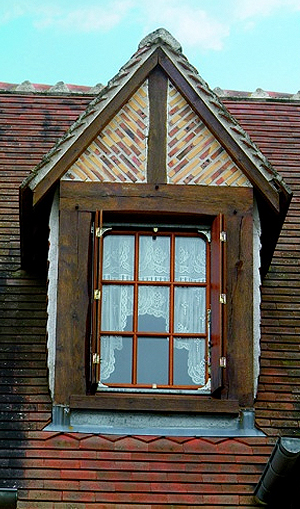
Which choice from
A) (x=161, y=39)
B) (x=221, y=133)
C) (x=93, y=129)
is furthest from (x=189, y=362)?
(x=161, y=39)

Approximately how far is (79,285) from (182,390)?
36.6 inches

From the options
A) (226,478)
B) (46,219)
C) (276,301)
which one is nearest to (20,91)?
(46,219)

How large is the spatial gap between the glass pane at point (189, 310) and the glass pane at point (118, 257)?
36cm

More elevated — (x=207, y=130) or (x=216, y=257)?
(x=207, y=130)

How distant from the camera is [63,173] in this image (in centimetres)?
820

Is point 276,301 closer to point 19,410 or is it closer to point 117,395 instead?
point 117,395

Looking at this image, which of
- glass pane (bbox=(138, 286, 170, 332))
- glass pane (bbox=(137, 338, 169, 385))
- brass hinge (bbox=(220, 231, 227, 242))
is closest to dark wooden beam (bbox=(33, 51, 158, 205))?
glass pane (bbox=(138, 286, 170, 332))

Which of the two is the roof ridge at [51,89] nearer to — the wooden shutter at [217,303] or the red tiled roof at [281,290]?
the red tiled roof at [281,290]

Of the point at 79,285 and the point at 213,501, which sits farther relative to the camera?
the point at 79,285

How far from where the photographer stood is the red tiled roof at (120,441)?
286 inches

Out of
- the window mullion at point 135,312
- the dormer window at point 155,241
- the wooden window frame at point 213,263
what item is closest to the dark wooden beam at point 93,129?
the dormer window at point 155,241

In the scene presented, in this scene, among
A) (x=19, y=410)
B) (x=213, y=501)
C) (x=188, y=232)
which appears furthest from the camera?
(x=188, y=232)

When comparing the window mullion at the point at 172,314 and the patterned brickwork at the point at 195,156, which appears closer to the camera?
the window mullion at the point at 172,314

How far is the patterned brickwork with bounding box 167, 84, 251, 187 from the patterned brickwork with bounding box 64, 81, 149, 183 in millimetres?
188
